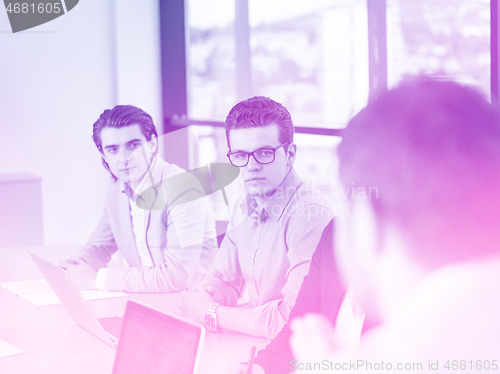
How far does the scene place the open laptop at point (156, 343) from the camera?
938mm

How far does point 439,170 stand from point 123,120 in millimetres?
2020

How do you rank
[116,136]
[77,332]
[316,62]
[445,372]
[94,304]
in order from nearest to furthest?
[445,372] → [77,332] → [94,304] → [116,136] → [316,62]

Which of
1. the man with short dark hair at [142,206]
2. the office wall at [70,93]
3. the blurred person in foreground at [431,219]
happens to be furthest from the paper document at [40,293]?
the office wall at [70,93]

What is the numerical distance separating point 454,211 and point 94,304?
4.74ft

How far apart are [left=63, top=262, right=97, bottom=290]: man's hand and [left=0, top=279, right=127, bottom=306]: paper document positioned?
4cm

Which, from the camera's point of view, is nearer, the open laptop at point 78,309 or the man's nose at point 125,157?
the open laptop at point 78,309

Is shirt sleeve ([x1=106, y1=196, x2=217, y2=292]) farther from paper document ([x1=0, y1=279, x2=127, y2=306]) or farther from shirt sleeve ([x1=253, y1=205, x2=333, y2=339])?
shirt sleeve ([x1=253, y1=205, x2=333, y2=339])

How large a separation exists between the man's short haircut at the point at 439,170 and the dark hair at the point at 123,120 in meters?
1.95

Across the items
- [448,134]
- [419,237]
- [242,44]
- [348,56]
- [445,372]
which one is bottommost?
[445,372]

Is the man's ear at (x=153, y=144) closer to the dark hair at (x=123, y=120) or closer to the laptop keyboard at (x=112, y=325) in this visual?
the dark hair at (x=123, y=120)

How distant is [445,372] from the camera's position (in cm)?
77

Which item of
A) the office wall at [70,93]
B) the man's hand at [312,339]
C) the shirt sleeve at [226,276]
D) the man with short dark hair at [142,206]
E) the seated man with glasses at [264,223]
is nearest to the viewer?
the man's hand at [312,339]

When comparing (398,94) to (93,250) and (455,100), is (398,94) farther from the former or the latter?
(93,250)

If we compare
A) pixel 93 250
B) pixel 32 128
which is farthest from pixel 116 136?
pixel 32 128
